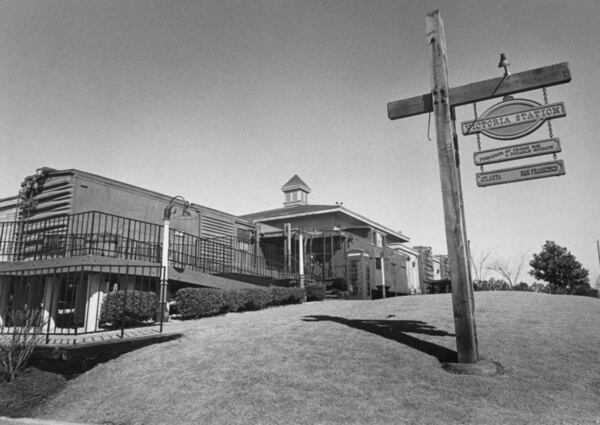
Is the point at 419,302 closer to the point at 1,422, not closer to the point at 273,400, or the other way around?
the point at 273,400

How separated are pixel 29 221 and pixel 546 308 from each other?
13.5 metres

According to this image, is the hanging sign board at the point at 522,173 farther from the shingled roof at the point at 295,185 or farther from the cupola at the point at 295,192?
the shingled roof at the point at 295,185

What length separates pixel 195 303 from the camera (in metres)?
11.5

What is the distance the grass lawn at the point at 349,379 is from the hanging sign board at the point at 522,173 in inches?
93.0

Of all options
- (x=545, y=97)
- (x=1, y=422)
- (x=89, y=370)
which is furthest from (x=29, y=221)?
(x=545, y=97)

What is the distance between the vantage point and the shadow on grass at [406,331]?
6111 mm

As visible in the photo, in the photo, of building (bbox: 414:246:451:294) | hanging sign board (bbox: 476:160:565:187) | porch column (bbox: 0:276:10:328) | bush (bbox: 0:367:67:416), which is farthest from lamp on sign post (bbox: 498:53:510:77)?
building (bbox: 414:246:451:294)

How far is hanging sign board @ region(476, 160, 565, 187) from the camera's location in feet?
20.2

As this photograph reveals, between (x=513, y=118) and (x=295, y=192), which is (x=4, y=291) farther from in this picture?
(x=295, y=192)

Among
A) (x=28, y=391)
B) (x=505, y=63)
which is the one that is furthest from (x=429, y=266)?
(x=28, y=391)

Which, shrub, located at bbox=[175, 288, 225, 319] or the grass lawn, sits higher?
shrub, located at bbox=[175, 288, 225, 319]

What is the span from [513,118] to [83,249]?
9.86 meters

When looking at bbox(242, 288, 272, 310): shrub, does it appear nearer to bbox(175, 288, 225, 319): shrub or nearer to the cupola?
→ bbox(175, 288, 225, 319): shrub

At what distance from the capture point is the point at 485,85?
6621 millimetres
